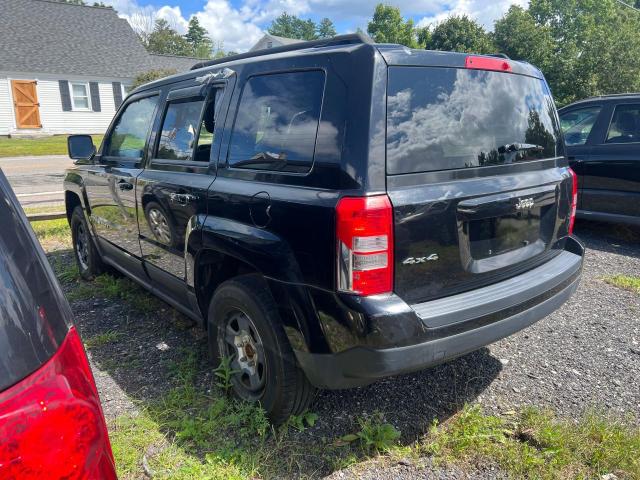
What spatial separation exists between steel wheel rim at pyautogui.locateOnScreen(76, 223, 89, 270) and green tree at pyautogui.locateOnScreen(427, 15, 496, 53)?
96.8 feet

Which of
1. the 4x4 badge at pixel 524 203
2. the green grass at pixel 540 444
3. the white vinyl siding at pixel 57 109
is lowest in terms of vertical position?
the green grass at pixel 540 444

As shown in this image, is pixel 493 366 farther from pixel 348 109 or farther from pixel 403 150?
pixel 348 109

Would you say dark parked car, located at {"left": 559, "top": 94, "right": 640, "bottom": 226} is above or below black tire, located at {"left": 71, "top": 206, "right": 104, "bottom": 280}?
above

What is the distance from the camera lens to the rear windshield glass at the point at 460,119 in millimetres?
2242

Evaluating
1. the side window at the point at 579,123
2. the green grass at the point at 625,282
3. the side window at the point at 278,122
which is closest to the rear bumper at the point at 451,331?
the side window at the point at 278,122

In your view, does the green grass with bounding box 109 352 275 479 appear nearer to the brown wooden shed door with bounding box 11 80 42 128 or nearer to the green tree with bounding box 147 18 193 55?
the brown wooden shed door with bounding box 11 80 42 128

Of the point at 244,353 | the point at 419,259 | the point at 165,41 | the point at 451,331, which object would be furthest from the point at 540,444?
the point at 165,41

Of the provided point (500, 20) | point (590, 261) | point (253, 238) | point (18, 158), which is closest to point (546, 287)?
point (253, 238)

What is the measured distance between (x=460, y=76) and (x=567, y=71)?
25933 mm

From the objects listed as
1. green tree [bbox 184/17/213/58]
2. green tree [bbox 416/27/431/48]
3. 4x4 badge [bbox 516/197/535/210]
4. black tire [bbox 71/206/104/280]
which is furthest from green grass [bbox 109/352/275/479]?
green tree [bbox 184/17/213/58]

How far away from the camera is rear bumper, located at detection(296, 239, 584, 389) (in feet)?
7.13

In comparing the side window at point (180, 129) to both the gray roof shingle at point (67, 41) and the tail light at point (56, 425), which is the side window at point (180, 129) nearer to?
the tail light at point (56, 425)

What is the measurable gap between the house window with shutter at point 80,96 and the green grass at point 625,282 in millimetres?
27365

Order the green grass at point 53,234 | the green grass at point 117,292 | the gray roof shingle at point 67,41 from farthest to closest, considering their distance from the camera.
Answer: the gray roof shingle at point 67,41 → the green grass at point 53,234 → the green grass at point 117,292
